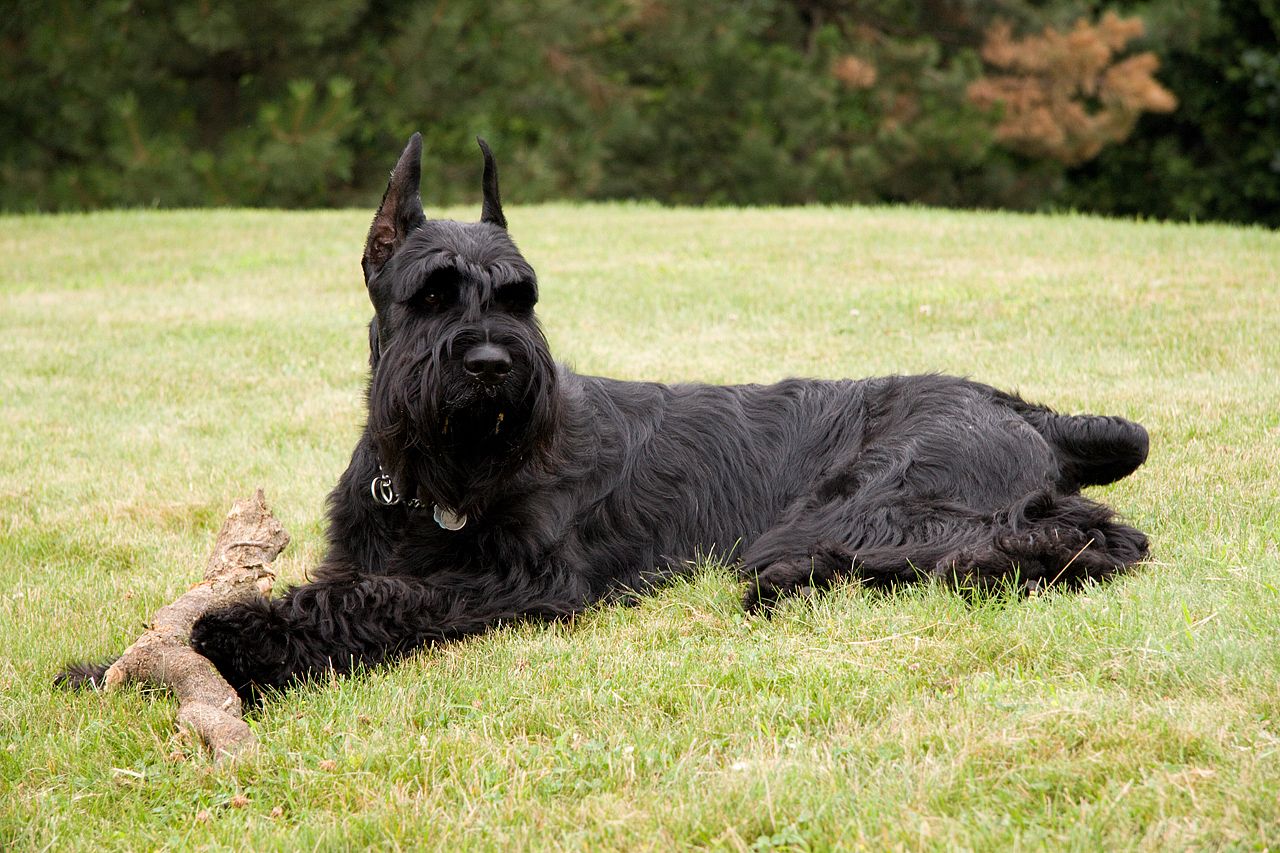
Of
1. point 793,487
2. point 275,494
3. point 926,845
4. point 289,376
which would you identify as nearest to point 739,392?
point 793,487

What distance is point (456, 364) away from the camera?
4.05 meters

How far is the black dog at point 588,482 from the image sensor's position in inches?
163

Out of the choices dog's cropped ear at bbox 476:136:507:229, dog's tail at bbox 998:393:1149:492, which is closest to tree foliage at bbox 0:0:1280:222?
dog's cropped ear at bbox 476:136:507:229

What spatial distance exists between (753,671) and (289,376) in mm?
6103

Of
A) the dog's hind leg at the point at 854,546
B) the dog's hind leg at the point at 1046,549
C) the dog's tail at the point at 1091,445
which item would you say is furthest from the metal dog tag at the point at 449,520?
the dog's tail at the point at 1091,445

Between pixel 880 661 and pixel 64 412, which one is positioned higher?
pixel 880 661

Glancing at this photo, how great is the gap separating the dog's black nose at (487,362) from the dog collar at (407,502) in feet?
1.91

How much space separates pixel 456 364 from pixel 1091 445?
263 centimetres

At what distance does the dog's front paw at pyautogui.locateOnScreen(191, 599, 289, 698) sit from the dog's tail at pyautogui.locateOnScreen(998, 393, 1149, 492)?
3028 mm

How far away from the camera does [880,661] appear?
374cm

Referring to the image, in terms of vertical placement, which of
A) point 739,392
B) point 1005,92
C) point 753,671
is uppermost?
point 1005,92

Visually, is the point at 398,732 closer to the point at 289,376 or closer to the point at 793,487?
the point at 793,487

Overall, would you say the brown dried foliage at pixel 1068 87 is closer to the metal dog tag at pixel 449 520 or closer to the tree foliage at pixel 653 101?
the tree foliage at pixel 653 101

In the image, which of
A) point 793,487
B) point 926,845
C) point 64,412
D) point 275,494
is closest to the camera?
point 926,845
